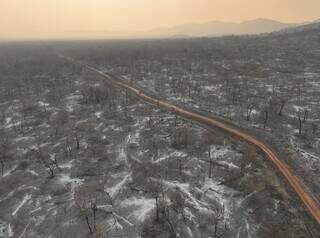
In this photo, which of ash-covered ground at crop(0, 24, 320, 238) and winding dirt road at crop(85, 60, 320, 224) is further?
winding dirt road at crop(85, 60, 320, 224)

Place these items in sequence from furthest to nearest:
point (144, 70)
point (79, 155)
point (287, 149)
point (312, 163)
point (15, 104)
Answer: point (144, 70) → point (15, 104) → point (79, 155) → point (287, 149) → point (312, 163)

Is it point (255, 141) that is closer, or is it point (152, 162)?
point (152, 162)

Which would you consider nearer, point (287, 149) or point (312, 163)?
point (312, 163)

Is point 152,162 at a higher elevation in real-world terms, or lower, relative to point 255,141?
Answer: lower

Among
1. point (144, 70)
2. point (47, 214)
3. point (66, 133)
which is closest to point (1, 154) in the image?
point (66, 133)

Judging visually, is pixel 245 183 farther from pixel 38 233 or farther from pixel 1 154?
pixel 1 154

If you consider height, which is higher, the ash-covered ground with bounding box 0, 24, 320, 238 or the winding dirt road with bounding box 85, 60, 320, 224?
the winding dirt road with bounding box 85, 60, 320, 224

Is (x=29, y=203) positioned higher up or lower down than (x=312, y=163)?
lower down

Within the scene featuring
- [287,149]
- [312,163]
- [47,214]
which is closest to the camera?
[47,214]
